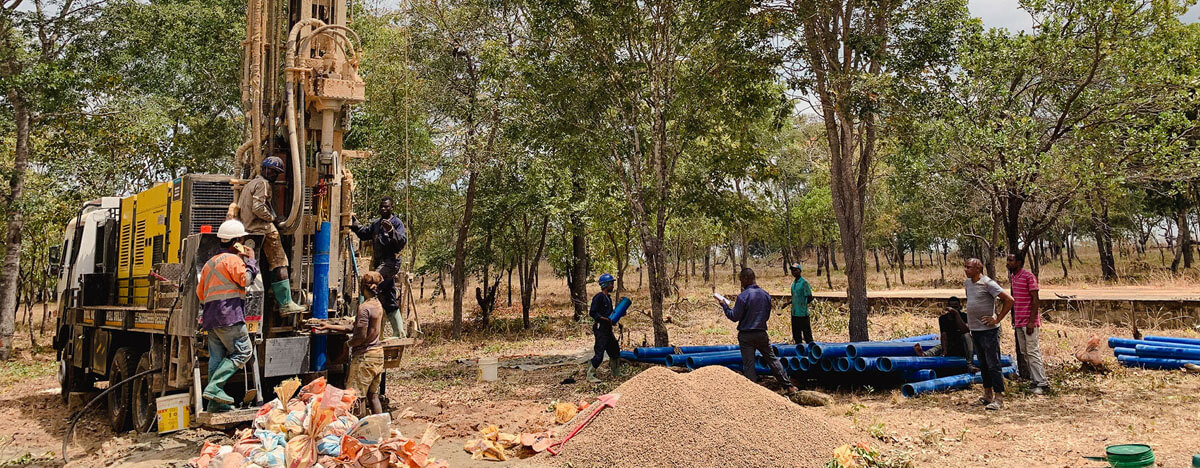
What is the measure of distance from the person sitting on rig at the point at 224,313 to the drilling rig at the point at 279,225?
188mm

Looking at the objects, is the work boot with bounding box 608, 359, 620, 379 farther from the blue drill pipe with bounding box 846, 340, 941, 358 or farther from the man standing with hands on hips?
the man standing with hands on hips

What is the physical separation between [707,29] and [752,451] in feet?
26.1

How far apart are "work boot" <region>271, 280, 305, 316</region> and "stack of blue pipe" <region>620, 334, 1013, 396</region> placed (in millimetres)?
5244

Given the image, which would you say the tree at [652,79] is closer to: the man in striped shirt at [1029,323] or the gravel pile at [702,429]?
the man in striped shirt at [1029,323]

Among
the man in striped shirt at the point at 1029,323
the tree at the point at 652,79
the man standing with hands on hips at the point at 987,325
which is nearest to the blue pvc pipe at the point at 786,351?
the man standing with hands on hips at the point at 987,325

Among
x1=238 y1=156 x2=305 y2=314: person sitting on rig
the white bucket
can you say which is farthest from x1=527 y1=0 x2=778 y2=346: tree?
x1=238 y1=156 x2=305 y2=314: person sitting on rig

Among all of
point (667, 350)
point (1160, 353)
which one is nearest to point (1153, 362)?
point (1160, 353)

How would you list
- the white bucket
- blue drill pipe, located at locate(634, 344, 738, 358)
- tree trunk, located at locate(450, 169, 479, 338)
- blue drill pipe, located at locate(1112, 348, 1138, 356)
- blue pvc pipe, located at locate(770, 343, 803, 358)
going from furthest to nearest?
tree trunk, located at locate(450, 169, 479, 338), the white bucket, blue drill pipe, located at locate(634, 344, 738, 358), blue drill pipe, located at locate(1112, 348, 1138, 356), blue pvc pipe, located at locate(770, 343, 803, 358)

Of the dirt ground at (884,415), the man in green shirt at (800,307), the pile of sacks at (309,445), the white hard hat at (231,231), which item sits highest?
the white hard hat at (231,231)

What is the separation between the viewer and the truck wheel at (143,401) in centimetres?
805

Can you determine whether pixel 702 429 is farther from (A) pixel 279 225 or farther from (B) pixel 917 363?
(A) pixel 279 225

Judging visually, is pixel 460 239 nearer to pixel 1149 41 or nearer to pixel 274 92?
pixel 274 92

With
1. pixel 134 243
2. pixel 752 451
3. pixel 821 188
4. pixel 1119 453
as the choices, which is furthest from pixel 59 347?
pixel 821 188

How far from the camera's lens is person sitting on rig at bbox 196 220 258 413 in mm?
6504
